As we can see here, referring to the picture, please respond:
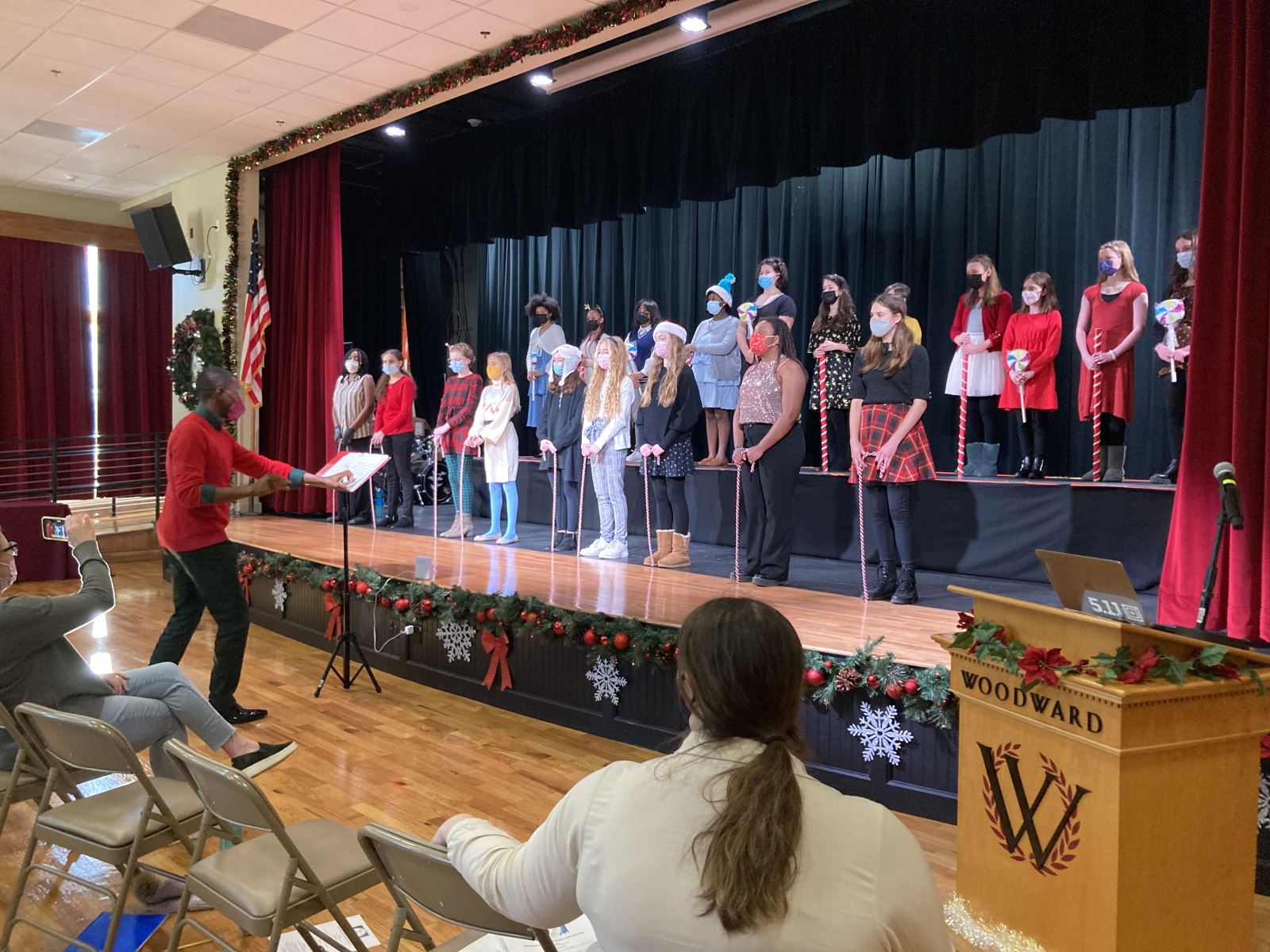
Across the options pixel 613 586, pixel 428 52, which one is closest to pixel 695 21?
pixel 428 52

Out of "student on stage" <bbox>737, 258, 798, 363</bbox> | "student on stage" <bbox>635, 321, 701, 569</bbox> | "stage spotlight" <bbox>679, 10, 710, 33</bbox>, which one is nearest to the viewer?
"stage spotlight" <bbox>679, 10, 710, 33</bbox>

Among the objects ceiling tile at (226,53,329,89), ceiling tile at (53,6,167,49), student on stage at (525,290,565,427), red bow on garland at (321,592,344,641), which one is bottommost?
red bow on garland at (321,592,344,641)

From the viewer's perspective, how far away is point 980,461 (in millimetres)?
6652

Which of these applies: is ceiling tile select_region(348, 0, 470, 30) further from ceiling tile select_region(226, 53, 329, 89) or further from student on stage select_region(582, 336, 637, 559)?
student on stage select_region(582, 336, 637, 559)

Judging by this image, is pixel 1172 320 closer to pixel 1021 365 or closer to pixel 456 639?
pixel 1021 365

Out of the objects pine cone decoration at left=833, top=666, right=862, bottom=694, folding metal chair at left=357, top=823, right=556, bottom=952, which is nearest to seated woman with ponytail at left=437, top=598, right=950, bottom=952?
folding metal chair at left=357, top=823, right=556, bottom=952

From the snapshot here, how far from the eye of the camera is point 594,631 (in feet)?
14.4

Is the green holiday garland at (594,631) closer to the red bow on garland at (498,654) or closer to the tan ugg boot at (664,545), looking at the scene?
the red bow on garland at (498,654)

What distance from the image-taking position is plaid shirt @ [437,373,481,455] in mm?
7551

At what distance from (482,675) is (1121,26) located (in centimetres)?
481

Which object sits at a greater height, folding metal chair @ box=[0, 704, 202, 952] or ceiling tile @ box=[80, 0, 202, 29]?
ceiling tile @ box=[80, 0, 202, 29]

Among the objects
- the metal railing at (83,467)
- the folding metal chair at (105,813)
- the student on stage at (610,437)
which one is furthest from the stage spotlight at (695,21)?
the metal railing at (83,467)

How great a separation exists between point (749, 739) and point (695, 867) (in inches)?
6.8

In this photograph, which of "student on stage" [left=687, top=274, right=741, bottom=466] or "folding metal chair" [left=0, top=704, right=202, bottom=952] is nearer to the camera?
"folding metal chair" [left=0, top=704, right=202, bottom=952]
